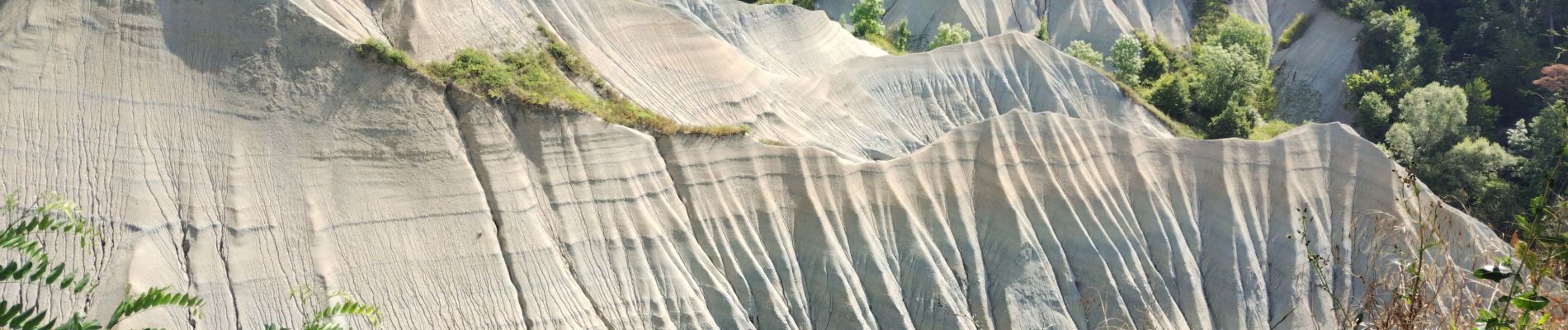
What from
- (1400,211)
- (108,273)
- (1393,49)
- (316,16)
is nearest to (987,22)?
(1393,49)

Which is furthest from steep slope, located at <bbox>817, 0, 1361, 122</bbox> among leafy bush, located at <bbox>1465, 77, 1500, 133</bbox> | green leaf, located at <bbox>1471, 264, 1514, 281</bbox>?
green leaf, located at <bbox>1471, 264, 1514, 281</bbox>

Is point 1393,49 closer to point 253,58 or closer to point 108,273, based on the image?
point 253,58

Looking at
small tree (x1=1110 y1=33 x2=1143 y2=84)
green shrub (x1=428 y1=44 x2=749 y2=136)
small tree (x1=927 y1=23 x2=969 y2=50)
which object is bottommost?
small tree (x1=927 y1=23 x2=969 y2=50)

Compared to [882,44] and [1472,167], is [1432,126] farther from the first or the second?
[882,44]

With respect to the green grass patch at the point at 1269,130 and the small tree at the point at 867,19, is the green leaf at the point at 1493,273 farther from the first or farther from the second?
the small tree at the point at 867,19

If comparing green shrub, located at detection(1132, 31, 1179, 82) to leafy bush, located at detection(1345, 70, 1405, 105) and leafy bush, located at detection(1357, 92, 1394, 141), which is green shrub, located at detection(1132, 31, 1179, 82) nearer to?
leafy bush, located at detection(1345, 70, 1405, 105)

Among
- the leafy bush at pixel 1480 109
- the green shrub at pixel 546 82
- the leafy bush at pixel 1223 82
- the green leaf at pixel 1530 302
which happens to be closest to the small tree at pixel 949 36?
the leafy bush at pixel 1223 82

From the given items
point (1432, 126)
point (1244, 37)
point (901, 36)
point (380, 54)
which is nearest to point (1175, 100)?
point (1432, 126)
